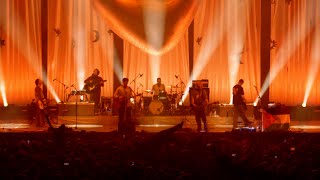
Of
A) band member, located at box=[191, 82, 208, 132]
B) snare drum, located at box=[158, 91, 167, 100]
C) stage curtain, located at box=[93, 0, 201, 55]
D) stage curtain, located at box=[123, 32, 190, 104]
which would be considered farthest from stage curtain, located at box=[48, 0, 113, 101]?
band member, located at box=[191, 82, 208, 132]

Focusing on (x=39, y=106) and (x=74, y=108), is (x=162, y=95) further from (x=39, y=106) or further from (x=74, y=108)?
(x=39, y=106)

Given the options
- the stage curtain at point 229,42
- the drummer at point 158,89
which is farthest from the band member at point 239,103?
the stage curtain at point 229,42

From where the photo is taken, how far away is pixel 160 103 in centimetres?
1920

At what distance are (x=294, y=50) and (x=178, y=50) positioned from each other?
14.1 feet

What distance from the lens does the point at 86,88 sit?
19734 millimetres

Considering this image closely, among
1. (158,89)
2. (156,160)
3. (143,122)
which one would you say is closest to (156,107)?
(158,89)

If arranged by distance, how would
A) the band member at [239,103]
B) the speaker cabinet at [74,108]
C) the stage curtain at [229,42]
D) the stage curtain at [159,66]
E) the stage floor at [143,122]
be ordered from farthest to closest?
the stage curtain at [159,66]
the stage curtain at [229,42]
the speaker cabinet at [74,108]
the stage floor at [143,122]
the band member at [239,103]

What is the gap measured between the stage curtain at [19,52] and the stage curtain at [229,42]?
6.00 metres

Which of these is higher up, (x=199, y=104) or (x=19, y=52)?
(x=19, y=52)

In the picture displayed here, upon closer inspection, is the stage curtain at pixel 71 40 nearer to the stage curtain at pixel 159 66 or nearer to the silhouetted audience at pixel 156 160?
the stage curtain at pixel 159 66

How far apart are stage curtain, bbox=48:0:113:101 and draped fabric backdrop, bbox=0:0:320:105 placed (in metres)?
0.04

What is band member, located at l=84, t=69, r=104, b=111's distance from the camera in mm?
19750

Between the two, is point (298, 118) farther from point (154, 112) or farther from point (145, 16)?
point (145, 16)

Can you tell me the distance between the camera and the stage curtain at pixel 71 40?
2039 cm
